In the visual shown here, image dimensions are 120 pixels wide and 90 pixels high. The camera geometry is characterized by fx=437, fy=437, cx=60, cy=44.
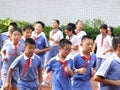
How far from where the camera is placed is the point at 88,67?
7277mm

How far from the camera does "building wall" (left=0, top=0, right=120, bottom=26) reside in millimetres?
17031

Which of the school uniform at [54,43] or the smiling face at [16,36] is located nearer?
the smiling face at [16,36]

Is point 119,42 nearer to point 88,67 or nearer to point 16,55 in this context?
point 88,67

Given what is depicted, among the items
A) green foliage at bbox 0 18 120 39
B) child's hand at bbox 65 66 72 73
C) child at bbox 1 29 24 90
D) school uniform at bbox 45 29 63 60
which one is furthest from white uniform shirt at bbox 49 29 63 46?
child's hand at bbox 65 66 72 73

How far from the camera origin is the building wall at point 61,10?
55.9 ft

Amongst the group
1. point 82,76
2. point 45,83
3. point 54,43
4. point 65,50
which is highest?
point 65,50

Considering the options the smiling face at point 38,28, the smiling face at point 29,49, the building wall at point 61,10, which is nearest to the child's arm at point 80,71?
the smiling face at point 29,49

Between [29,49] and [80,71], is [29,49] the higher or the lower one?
the higher one

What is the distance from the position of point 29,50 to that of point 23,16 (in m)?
10.3

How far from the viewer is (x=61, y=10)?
56.7 ft

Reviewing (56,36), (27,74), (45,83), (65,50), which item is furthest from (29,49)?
(56,36)

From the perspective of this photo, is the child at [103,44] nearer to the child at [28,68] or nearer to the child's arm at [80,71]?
the child's arm at [80,71]

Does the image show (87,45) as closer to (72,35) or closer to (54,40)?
(72,35)

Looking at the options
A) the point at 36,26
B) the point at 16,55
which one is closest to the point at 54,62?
the point at 16,55
